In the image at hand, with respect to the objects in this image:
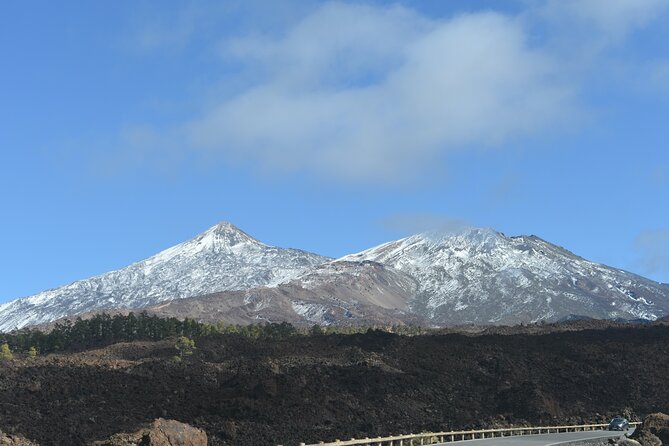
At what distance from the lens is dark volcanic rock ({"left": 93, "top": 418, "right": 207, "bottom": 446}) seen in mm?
51531

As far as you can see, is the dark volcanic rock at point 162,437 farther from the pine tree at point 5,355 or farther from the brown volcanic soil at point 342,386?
the pine tree at point 5,355

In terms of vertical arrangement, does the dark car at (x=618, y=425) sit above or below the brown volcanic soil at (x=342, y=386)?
below

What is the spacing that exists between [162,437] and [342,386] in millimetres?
50027

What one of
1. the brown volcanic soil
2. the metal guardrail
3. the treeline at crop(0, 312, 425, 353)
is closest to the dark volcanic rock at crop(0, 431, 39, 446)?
the brown volcanic soil

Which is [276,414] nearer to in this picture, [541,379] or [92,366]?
[92,366]

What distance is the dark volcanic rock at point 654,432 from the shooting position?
6756 centimetres

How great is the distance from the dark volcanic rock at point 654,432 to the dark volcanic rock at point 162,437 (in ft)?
102

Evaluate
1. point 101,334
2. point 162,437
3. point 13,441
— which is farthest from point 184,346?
point 162,437

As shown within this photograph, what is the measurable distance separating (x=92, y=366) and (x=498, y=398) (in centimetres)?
4438

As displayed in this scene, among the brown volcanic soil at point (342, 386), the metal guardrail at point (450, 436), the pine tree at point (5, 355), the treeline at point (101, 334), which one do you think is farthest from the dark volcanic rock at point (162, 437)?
the treeline at point (101, 334)

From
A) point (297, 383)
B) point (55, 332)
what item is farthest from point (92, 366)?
point (55, 332)

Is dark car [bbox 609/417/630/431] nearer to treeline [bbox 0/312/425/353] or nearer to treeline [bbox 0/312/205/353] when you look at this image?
treeline [bbox 0/312/425/353]

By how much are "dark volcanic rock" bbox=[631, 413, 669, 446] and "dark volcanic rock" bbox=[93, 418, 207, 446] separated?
102 ft

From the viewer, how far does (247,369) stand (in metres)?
107
